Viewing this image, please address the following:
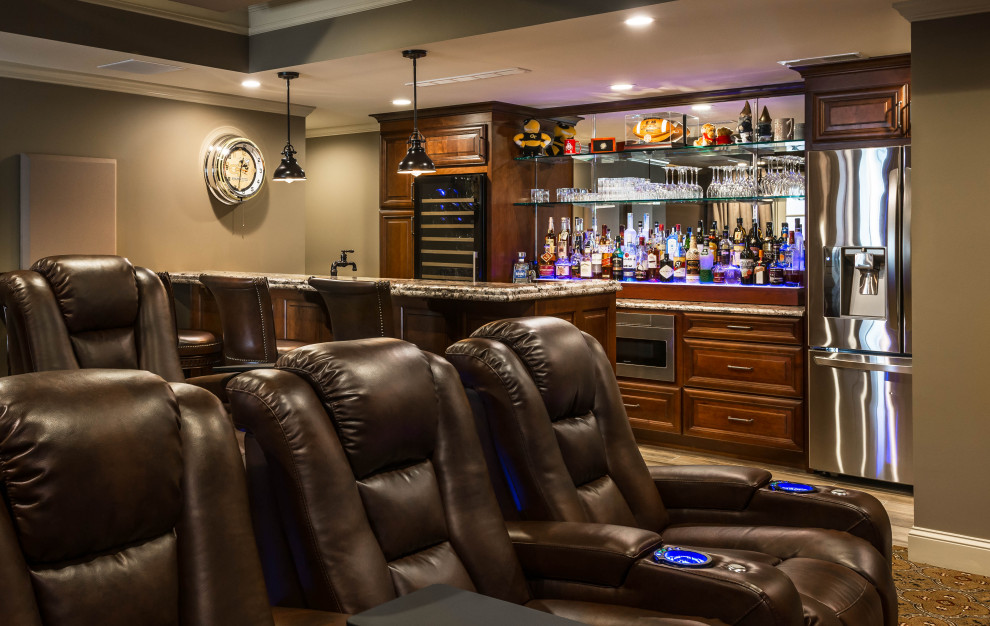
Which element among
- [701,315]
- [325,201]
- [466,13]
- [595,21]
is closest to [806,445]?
[701,315]

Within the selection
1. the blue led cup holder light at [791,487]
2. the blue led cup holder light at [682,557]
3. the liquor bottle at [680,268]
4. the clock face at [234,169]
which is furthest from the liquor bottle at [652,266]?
the blue led cup holder light at [682,557]

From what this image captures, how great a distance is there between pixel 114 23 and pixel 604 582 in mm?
4559

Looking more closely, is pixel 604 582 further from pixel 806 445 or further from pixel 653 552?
pixel 806 445

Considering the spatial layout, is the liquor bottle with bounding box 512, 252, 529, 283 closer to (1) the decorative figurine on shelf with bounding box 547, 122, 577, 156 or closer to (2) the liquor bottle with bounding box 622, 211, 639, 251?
(2) the liquor bottle with bounding box 622, 211, 639, 251

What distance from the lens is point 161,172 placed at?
6.40 m

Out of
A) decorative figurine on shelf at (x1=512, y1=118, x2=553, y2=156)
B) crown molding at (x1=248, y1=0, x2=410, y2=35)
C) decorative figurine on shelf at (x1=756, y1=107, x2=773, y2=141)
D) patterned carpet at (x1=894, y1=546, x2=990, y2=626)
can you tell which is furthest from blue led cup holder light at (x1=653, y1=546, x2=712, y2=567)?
decorative figurine on shelf at (x1=512, y1=118, x2=553, y2=156)

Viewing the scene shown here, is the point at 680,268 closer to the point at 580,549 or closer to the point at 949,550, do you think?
the point at 949,550

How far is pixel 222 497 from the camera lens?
4.97 feet

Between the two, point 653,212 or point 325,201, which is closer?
point 653,212

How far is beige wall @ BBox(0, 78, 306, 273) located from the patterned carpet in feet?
17.2

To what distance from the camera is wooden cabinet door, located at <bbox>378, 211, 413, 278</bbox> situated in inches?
287

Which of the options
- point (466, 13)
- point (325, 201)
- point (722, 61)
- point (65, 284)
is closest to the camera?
point (65, 284)

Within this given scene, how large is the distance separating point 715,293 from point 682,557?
3856 mm

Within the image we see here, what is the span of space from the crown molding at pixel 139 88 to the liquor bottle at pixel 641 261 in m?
3.01
